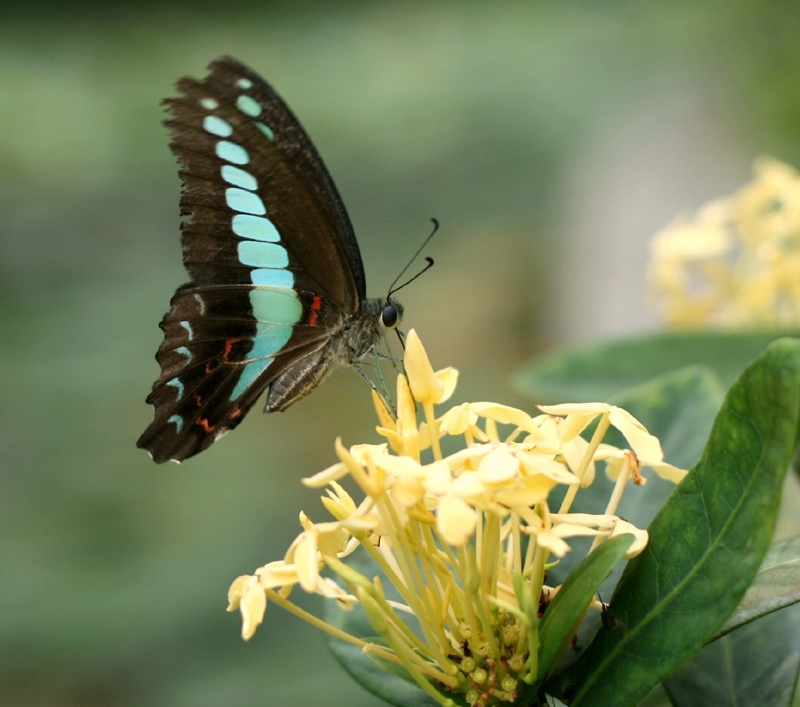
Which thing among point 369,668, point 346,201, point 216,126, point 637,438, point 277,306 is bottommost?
point 369,668

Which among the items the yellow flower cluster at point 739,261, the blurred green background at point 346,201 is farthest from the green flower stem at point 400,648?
the blurred green background at point 346,201

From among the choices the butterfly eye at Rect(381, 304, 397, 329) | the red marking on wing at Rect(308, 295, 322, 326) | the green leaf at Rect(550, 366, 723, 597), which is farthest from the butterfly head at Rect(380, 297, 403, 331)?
the green leaf at Rect(550, 366, 723, 597)

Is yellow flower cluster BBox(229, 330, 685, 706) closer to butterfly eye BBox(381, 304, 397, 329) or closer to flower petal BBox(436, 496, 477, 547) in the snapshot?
flower petal BBox(436, 496, 477, 547)

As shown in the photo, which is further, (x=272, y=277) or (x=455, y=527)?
(x=272, y=277)

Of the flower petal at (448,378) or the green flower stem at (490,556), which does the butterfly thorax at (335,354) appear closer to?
the flower petal at (448,378)

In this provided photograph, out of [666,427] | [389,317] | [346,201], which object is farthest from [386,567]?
[346,201]

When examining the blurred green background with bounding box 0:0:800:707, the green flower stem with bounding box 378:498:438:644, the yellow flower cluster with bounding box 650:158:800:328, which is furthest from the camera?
the blurred green background with bounding box 0:0:800:707

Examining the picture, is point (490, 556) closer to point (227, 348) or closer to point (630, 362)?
point (630, 362)
